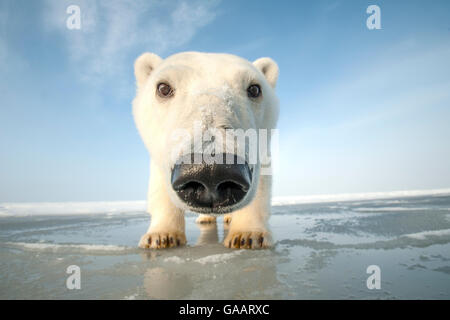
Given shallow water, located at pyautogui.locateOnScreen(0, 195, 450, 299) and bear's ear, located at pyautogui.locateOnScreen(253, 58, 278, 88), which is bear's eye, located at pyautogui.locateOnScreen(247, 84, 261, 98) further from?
shallow water, located at pyautogui.locateOnScreen(0, 195, 450, 299)

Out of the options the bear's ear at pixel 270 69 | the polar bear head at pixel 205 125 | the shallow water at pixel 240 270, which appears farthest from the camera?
the bear's ear at pixel 270 69

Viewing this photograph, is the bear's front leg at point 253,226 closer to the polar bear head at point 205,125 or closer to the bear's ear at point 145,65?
the polar bear head at point 205,125

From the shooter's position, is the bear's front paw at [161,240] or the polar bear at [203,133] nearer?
the polar bear at [203,133]

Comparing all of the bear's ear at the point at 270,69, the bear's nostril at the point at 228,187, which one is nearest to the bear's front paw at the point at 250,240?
the bear's nostril at the point at 228,187

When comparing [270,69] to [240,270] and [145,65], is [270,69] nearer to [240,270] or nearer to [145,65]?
[145,65]

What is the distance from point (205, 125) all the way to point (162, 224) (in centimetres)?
175

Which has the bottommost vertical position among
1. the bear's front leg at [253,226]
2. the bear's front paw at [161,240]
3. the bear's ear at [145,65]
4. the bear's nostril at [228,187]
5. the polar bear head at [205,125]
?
the bear's front paw at [161,240]

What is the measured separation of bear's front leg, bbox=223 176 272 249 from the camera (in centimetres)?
271

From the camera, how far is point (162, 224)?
3102 mm

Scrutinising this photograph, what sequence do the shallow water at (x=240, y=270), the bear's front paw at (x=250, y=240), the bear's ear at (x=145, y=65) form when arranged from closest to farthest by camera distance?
the shallow water at (x=240, y=270), the bear's front paw at (x=250, y=240), the bear's ear at (x=145, y=65)

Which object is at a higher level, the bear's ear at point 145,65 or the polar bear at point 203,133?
the bear's ear at point 145,65

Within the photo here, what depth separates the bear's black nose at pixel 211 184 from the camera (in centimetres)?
152
